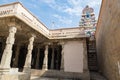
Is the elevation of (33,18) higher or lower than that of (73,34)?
higher

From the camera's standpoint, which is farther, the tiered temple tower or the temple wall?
the tiered temple tower

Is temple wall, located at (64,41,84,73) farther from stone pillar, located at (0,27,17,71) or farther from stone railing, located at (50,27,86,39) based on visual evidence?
stone pillar, located at (0,27,17,71)

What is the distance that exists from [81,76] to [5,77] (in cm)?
615

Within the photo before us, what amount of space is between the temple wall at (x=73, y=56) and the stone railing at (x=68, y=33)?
725 millimetres

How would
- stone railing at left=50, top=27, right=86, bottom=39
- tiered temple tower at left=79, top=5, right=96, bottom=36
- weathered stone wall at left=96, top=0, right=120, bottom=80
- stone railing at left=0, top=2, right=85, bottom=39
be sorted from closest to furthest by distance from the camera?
weathered stone wall at left=96, top=0, right=120, bottom=80
stone railing at left=0, top=2, right=85, bottom=39
stone railing at left=50, top=27, right=86, bottom=39
tiered temple tower at left=79, top=5, right=96, bottom=36

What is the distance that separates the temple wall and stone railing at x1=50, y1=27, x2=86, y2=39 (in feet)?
2.38

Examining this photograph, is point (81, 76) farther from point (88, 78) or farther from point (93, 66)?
point (93, 66)

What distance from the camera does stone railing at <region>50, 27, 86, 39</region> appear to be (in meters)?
10.8

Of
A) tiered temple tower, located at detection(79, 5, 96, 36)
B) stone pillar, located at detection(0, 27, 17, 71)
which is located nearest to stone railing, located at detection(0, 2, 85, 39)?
stone pillar, located at detection(0, 27, 17, 71)

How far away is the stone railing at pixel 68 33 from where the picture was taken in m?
10.8

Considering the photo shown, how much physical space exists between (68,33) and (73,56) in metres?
2.48

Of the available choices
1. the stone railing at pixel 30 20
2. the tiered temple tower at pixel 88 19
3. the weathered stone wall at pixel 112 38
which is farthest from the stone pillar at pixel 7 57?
the tiered temple tower at pixel 88 19

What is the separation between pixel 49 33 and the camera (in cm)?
1209

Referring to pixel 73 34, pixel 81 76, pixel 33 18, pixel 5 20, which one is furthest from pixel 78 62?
pixel 5 20
